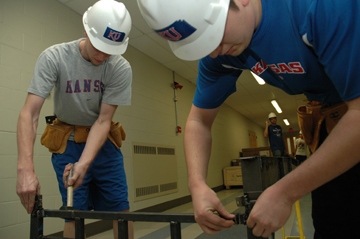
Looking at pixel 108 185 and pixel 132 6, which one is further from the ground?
pixel 132 6

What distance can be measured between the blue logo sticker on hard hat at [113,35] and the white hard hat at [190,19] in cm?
78

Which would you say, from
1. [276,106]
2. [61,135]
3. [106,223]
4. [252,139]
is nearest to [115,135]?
[61,135]

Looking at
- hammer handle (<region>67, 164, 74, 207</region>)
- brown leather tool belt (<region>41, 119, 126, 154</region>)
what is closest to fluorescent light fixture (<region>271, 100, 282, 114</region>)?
brown leather tool belt (<region>41, 119, 126, 154</region>)

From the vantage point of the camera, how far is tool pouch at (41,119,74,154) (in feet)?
4.95

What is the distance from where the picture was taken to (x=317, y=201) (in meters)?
1.07

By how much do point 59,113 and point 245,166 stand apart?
1.17 m

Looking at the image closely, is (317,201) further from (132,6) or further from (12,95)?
(132,6)

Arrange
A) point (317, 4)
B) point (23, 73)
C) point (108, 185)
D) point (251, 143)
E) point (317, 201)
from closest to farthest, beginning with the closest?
point (317, 4)
point (317, 201)
point (108, 185)
point (23, 73)
point (251, 143)

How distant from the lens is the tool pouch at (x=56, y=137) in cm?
151

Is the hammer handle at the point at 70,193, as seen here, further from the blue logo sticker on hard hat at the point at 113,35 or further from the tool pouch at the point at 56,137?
the blue logo sticker on hard hat at the point at 113,35

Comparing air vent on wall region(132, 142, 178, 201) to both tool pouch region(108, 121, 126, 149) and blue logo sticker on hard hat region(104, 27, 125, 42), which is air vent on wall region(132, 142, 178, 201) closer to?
tool pouch region(108, 121, 126, 149)

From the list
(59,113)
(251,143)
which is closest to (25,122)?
(59,113)

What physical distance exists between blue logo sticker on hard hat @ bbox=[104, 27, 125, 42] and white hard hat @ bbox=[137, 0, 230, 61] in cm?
78

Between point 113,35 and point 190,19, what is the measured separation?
910 millimetres
